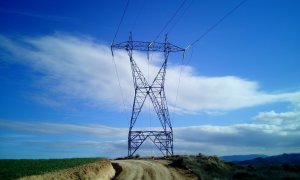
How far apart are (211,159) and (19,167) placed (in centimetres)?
2551

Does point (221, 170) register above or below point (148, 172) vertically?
above

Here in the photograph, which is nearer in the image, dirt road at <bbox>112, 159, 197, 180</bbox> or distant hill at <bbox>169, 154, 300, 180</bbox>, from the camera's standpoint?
dirt road at <bbox>112, 159, 197, 180</bbox>

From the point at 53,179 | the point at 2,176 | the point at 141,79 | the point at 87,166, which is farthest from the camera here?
the point at 141,79

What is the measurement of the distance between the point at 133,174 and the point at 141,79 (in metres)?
21.6

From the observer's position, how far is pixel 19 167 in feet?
104

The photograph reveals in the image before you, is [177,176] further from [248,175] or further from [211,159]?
[211,159]

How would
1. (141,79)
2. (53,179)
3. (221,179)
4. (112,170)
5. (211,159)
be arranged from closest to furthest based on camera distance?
(53,179), (221,179), (112,170), (211,159), (141,79)

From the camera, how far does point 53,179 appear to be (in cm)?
2845

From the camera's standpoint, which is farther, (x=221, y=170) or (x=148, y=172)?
(x=221, y=170)

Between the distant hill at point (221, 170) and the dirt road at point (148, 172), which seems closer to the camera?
the dirt road at point (148, 172)

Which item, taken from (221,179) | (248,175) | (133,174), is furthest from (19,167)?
(248,175)

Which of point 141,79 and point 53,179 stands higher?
point 141,79

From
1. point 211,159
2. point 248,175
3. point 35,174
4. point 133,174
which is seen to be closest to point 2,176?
point 35,174

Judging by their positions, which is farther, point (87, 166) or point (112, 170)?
point (112, 170)
